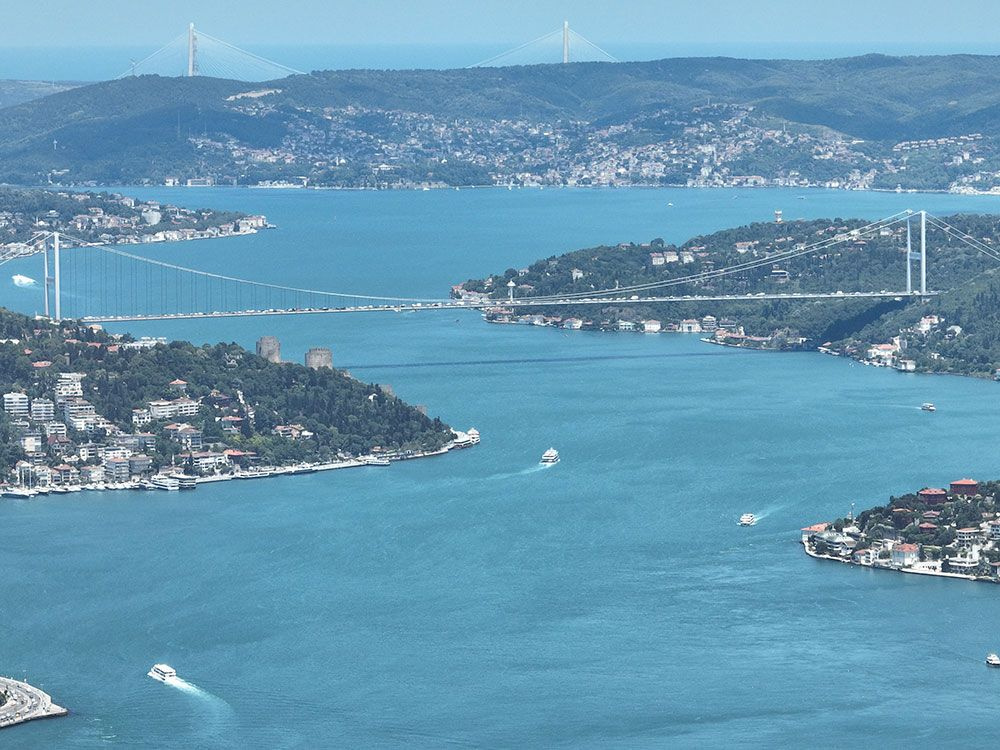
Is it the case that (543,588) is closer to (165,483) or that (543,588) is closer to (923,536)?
(923,536)

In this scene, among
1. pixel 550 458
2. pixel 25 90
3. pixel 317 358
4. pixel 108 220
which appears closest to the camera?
pixel 550 458

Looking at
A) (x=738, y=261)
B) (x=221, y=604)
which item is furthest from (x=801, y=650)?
(x=738, y=261)

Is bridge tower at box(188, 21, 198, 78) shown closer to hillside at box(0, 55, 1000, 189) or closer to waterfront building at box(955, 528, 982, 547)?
hillside at box(0, 55, 1000, 189)

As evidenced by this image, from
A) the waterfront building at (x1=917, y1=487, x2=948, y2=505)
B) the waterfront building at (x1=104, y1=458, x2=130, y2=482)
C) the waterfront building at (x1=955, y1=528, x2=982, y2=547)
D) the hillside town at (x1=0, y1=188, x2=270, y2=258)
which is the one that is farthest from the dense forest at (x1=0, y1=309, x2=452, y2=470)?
the hillside town at (x1=0, y1=188, x2=270, y2=258)

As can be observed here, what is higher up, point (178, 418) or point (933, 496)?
point (178, 418)

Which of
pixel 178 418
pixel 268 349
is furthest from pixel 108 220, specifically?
pixel 178 418

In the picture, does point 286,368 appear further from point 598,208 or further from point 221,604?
point 598,208
